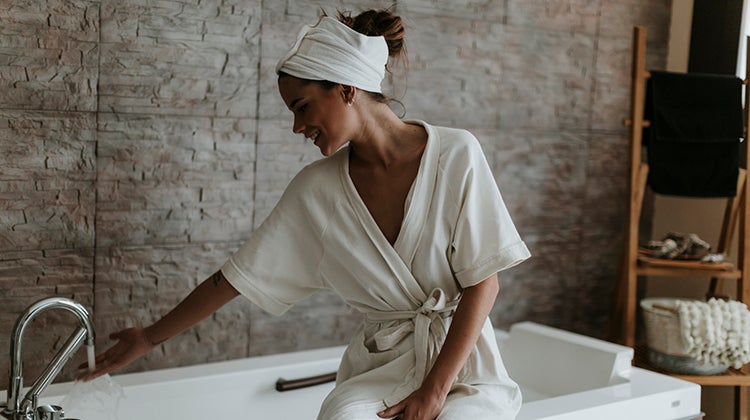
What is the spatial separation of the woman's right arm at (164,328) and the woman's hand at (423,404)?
507 millimetres

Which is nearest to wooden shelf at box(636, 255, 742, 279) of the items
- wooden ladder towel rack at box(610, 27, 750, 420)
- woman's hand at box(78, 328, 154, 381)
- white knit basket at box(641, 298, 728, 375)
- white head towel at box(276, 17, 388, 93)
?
wooden ladder towel rack at box(610, 27, 750, 420)

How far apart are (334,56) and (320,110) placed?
12 cm

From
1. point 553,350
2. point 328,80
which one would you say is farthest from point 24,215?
point 553,350

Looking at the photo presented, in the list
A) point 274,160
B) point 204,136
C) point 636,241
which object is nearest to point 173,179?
point 204,136

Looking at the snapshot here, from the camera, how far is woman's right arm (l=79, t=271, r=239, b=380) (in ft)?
6.97

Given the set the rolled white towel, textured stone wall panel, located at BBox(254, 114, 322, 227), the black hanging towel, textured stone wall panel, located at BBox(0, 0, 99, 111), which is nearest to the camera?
textured stone wall panel, located at BBox(0, 0, 99, 111)

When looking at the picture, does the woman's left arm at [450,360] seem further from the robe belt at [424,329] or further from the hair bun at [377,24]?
the hair bun at [377,24]

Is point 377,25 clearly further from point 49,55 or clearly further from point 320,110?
point 49,55

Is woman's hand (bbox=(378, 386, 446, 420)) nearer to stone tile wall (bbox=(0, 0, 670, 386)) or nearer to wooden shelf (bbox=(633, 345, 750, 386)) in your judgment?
stone tile wall (bbox=(0, 0, 670, 386))

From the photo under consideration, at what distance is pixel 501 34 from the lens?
342 cm

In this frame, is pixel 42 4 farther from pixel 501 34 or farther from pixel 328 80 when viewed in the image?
pixel 501 34

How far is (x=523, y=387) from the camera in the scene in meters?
3.08

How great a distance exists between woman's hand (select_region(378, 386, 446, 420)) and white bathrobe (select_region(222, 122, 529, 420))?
0.12 feet

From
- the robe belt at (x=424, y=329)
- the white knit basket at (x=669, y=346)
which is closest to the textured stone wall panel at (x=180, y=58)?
the robe belt at (x=424, y=329)
